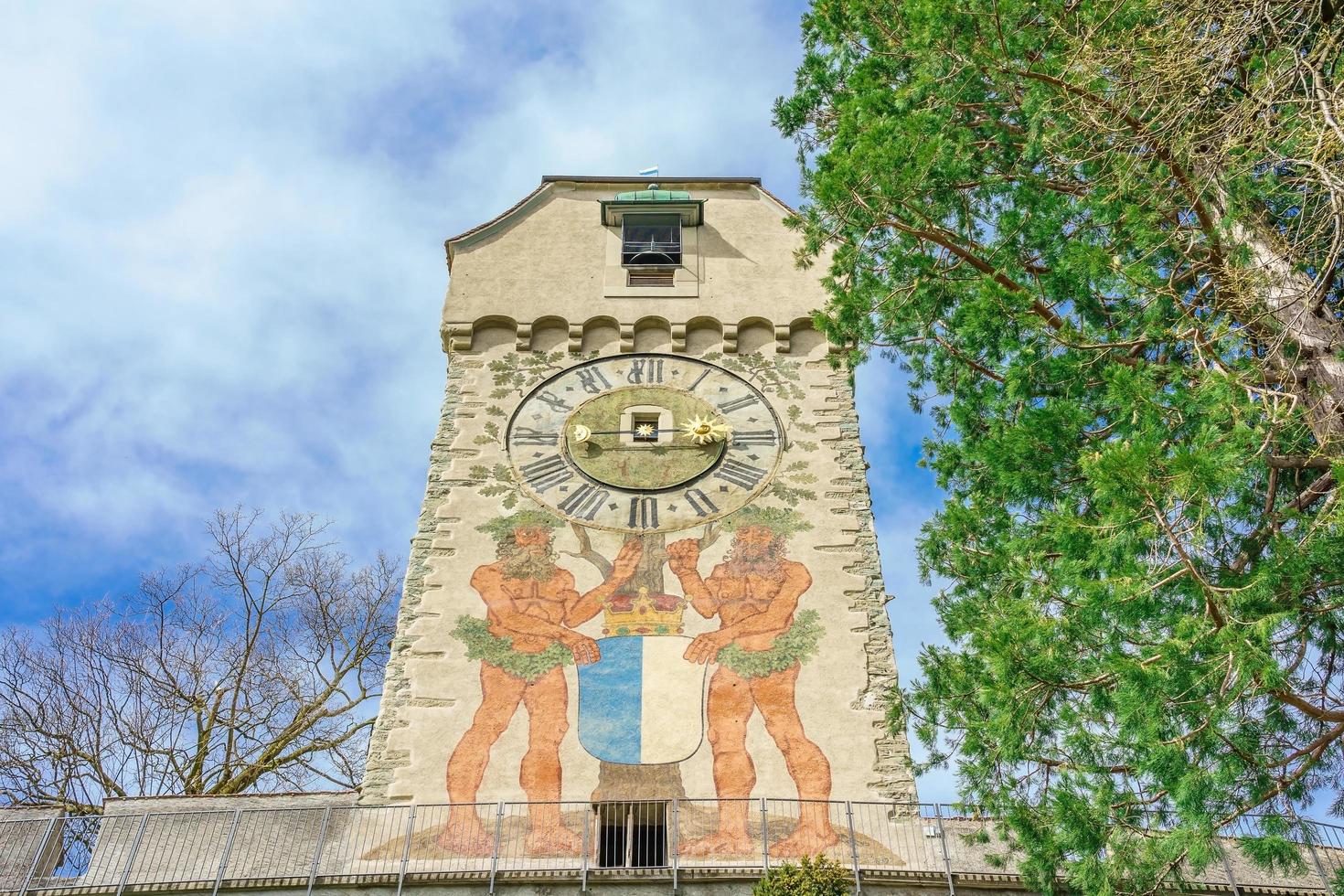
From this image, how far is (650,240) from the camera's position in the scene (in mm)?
15805

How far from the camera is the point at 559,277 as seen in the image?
601 inches

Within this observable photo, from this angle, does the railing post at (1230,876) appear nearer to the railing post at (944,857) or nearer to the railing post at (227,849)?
the railing post at (944,857)

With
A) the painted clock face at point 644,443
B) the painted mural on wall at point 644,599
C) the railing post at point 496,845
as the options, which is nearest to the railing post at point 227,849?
the painted mural on wall at point 644,599

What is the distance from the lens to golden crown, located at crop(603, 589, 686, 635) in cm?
1158

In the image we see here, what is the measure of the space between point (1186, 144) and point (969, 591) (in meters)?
3.62

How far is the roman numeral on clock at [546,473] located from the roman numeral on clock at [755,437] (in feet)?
5.87

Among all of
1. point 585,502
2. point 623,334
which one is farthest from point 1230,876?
point 623,334

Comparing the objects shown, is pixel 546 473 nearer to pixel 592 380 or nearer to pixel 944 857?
pixel 592 380

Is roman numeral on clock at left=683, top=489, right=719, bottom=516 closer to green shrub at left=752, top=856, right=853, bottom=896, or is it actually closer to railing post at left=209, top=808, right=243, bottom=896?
green shrub at left=752, top=856, right=853, bottom=896

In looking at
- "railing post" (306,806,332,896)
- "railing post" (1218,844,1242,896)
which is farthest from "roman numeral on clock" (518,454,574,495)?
"railing post" (1218,844,1242,896)

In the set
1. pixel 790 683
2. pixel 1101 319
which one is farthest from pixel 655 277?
pixel 1101 319

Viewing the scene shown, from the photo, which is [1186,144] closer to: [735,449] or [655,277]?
[735,449]

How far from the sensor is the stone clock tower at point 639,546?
1062 cm

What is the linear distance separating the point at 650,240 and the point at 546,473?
13.4 feet
